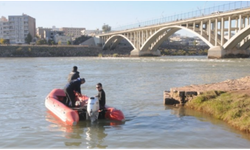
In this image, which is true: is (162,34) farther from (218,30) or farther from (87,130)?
(87,130)

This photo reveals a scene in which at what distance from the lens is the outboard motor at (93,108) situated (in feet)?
27.0

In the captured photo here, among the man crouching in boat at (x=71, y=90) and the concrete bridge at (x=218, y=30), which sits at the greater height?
the concrete bridge at (x=218, y=30)

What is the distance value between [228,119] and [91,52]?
239 feet

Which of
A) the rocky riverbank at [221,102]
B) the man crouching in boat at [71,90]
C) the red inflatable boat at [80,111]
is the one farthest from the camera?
the man crouching in boat at [71,90]

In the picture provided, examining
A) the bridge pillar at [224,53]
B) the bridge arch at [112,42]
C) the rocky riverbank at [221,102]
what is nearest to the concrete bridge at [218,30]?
the bridge pillar at [224,53]

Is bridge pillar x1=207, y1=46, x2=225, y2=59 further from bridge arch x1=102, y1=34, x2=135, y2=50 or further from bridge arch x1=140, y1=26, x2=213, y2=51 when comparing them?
bridge arch x1=102, y1=34, x2=135, y2=50

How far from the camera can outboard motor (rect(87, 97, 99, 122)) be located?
823 centimetres

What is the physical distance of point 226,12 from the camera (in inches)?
1594

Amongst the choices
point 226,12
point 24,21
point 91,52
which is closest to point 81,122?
point 226,12

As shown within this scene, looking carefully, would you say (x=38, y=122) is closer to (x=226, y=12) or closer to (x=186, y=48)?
(x=226, y=12)

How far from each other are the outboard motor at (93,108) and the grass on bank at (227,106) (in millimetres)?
3107

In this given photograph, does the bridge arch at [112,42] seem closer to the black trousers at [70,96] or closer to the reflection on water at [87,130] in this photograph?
the black trousers at [70,96]

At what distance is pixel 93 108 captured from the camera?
8.27m

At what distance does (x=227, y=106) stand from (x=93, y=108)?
355cm
